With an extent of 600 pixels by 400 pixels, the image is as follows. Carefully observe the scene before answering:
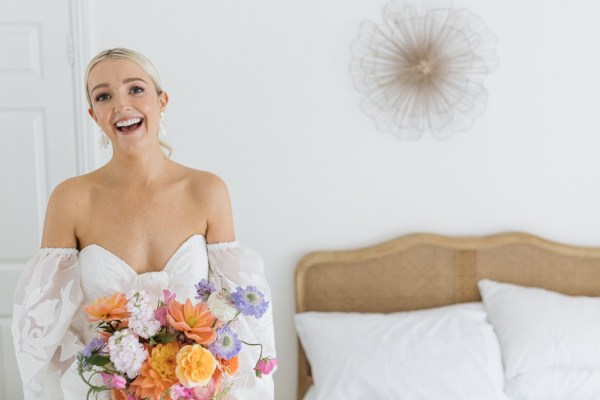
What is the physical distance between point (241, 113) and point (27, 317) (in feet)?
3.88

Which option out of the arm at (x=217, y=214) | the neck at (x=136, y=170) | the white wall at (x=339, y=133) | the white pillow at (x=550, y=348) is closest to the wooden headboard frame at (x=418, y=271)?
the white wall at (x=339, y=133)

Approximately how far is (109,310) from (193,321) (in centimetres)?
17

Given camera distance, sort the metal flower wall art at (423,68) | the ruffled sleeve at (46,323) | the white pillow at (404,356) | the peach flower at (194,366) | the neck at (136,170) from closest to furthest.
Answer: the peach flower at (194,366), the ruffled sleeve at (46,323), the neck at (136,170), the white pillow at (404,356), the metal flower wall art at (423,68)

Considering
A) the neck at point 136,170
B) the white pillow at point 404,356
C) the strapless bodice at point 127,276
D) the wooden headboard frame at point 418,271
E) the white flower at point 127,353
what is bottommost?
the white pillow at point 404,356

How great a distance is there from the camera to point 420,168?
8.33 feet

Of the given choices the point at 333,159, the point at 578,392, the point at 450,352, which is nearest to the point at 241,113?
the point at 333,159

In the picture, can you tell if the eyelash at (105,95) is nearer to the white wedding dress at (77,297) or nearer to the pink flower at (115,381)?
the white wedding dress at (77,297)

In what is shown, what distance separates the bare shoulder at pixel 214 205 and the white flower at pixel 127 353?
1.69 ft

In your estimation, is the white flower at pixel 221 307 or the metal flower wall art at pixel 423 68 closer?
the white flower at pixel 221 307

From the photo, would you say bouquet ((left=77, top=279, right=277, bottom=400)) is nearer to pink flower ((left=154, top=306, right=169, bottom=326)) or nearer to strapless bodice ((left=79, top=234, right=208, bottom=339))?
pink flower ((left=154, top=306, right=169, bottom=326))

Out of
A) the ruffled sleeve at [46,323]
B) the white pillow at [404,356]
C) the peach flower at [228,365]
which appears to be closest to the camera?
the peach flower at [228,365]

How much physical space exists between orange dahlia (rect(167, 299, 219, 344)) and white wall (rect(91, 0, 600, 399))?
1248mm

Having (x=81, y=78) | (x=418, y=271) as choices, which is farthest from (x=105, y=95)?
(x=418, y=271)

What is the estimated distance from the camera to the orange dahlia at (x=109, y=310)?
48.4 inches
